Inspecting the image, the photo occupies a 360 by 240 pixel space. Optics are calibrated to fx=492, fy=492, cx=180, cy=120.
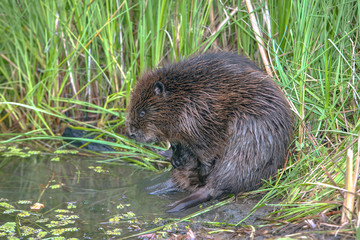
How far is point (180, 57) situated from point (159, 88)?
2.71 ft

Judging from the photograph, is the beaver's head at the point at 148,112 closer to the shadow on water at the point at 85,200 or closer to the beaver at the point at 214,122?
the beaver at the point at 214,122

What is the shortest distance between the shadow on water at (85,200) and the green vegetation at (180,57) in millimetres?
231

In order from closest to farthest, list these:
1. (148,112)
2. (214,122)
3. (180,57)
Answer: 1. (214,122)
2. (148,112)
3. (180,57)

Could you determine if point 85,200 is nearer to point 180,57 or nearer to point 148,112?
point 148,112

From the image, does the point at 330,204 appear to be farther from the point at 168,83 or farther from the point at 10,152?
the point at 10,152

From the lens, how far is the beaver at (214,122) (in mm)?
3264

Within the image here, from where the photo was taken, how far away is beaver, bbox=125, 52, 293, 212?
3264 millimetres

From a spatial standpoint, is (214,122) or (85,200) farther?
(85,200)

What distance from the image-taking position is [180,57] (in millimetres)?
4293

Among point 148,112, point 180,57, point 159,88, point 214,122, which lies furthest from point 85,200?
point 180,57

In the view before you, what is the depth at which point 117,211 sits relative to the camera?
3.32 metres

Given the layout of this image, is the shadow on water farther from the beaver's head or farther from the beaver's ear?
the beaver's ear

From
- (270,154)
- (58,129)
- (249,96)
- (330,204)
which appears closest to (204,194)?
(270,154)

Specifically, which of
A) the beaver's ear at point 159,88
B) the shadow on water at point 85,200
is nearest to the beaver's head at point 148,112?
the beaver's ear at point 159,88
